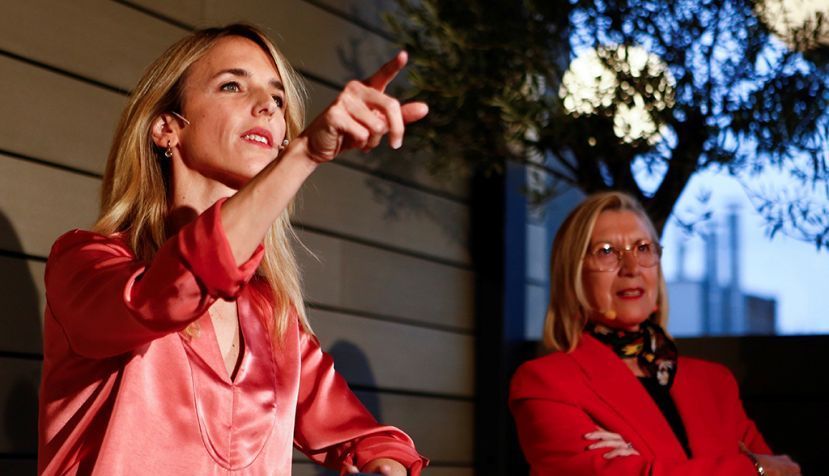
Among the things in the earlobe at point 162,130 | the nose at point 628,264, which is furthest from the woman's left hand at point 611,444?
the earlobe at point 162,130

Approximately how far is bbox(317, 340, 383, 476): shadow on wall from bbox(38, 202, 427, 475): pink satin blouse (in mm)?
1407

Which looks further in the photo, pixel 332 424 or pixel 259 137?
pixel 332 424

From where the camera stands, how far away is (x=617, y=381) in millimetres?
3066

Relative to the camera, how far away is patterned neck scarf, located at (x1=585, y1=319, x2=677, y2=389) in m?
3.18

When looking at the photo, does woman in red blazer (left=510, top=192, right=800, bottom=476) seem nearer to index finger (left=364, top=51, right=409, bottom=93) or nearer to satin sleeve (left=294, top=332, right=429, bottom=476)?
satin sleeve (left=294, top=332, right=429, bottom=476)

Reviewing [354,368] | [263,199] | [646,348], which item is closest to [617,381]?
[646,348]

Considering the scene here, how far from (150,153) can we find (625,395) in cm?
154

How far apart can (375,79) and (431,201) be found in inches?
101

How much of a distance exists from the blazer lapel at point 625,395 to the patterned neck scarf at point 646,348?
43 millimetres

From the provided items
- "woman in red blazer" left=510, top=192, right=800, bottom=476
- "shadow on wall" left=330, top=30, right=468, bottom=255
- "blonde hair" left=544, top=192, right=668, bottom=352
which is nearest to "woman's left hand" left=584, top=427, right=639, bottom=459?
"woman in red blazer" left=510, top=192, right=800, bottom=476

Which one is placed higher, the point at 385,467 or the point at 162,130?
the point at 162,130

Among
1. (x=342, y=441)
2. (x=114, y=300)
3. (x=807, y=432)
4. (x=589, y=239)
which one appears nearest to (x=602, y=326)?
(x=589, y=239)

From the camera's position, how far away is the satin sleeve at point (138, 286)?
150cm

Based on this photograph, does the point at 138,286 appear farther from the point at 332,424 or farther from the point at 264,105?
the point at 332,424
